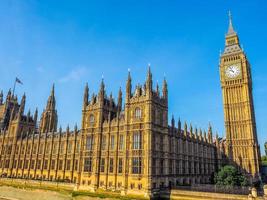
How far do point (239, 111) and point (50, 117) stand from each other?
8235 centimetres

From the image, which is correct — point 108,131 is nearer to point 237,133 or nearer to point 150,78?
point 150,78

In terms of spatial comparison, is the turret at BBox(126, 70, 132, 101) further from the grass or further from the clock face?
the clock face

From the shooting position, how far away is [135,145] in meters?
53.5

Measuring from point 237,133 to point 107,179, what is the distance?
66.7 m

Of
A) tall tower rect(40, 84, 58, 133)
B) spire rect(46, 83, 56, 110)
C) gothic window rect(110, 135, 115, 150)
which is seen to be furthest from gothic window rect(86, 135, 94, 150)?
spire rect(46, 83, 56, 110)

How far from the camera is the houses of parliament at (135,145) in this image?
53156 mm

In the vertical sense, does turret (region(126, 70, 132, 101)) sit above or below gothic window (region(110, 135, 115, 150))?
above

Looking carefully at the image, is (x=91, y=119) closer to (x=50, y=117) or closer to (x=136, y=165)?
(x=136, y=165)

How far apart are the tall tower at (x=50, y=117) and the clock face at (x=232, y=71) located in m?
80.3

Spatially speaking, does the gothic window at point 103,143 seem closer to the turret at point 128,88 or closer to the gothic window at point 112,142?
the gothic window at point 112,142

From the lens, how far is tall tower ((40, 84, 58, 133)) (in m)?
110

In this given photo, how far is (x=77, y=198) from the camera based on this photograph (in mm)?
54312

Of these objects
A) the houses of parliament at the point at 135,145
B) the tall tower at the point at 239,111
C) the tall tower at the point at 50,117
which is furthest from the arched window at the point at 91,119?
the tall tower at the point at 239,111

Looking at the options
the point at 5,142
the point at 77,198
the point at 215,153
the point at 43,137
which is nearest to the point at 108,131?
the point at 77,198
